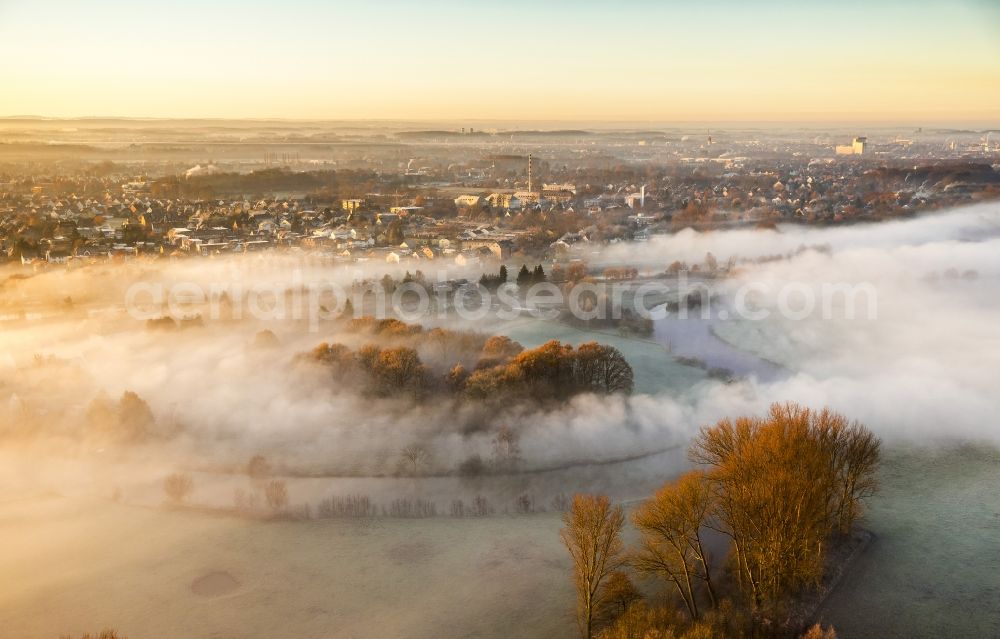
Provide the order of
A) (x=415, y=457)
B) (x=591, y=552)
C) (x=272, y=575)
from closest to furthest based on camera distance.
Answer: (x=591, y=552), (x=272, y=575), (x=415, y=457)

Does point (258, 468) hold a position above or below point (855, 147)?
below

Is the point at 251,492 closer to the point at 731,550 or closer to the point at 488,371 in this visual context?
the point at 488,371

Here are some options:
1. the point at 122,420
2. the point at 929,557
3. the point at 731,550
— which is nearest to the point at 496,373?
the point at 731,550

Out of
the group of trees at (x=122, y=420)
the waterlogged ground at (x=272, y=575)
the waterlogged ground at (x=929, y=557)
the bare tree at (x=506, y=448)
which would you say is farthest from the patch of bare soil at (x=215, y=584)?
the waterlogged ground at (x=929, y=557)

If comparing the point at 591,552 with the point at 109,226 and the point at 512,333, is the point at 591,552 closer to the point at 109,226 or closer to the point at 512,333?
the point at 512,333

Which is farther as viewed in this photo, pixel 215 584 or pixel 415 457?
pixel 415 457

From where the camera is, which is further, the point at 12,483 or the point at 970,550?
the point at 12,483

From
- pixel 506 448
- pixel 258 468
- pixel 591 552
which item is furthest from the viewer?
pixel 506 448

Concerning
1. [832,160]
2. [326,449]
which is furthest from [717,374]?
[832,160]
